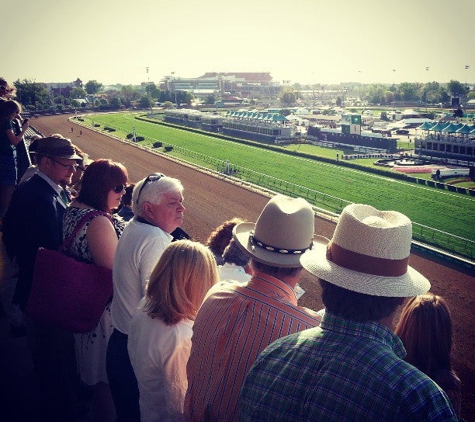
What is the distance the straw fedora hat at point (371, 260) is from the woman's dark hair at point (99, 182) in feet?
7.81

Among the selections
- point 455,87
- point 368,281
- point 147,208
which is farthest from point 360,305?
point 455,87

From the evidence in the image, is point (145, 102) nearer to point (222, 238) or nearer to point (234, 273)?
point (222, 238)

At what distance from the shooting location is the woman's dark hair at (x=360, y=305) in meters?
2.08

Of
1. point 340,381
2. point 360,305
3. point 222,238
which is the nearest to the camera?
point 340,381

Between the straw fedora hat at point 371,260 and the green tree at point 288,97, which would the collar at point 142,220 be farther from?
the green tree at point 288,97

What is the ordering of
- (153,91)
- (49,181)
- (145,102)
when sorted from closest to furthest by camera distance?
(49,181) < (145,102) < (153,91)

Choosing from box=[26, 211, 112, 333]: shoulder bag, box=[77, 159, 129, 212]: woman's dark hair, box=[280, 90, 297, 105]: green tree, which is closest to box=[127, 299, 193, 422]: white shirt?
box=[26, 211, 112, 333]: shoulder bag

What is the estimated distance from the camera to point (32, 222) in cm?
439

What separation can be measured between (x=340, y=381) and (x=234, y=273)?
2.49m

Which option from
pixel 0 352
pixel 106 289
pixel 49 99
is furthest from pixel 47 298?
Result: pixel 49 99

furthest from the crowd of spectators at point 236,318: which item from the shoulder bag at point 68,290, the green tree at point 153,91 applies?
the green tree at point 153,91

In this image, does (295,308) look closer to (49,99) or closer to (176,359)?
(176,359)

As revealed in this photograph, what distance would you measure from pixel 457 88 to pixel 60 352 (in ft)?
467

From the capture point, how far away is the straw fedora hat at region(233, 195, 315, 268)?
265cm
